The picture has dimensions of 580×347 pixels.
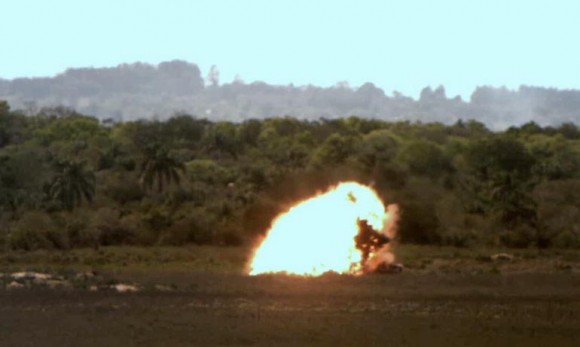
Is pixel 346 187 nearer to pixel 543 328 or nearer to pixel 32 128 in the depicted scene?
pixel 543 328

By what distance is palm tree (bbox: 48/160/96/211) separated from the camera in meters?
89.1

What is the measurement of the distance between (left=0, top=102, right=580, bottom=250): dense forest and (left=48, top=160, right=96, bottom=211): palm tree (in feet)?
0.34

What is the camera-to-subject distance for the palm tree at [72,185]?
89125 mm

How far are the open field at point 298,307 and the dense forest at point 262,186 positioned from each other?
7.28 metres

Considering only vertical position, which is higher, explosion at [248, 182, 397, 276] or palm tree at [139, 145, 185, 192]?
palm tree at [139, 145, 185, 192]

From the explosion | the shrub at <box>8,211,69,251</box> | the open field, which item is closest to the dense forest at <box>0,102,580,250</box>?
the shrub at <box>8,211,69,251</box>

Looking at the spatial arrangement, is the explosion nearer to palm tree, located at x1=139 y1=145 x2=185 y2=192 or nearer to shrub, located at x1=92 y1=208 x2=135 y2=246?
shrub, located at x1=92 y1=208 x2=135 y2=246

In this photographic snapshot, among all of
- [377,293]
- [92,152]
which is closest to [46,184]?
[92,152]

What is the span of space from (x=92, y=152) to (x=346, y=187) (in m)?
60.7

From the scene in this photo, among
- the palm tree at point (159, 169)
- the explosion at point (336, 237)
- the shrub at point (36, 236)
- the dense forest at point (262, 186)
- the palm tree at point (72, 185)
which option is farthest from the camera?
the palm tree at point (159, 169)

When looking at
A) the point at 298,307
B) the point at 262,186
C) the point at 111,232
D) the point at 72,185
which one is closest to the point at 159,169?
the point at 72,185

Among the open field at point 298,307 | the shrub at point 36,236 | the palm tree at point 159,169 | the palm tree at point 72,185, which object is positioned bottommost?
the open field at point 298,307

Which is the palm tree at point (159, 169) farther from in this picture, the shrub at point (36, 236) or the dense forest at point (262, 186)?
the shrub at point (36, 236)

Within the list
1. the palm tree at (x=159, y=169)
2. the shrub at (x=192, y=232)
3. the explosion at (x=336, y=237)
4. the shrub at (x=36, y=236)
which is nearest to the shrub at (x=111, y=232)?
the shrub at (x=192, y=232)
